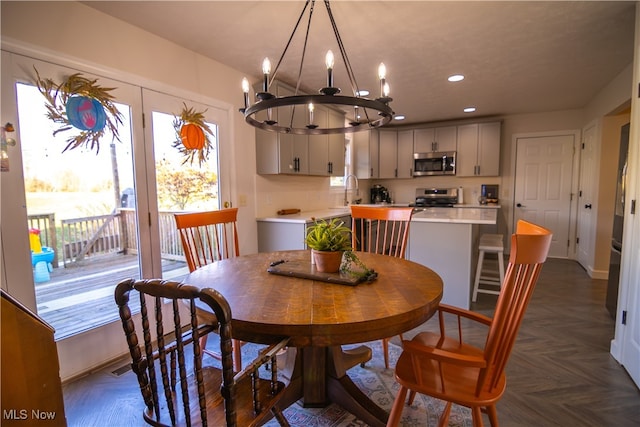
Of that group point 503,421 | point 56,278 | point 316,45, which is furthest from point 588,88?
point 56,278

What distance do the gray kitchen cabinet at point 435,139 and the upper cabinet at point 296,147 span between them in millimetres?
1967

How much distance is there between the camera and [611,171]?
12.9 ft

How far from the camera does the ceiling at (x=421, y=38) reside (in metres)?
2.05

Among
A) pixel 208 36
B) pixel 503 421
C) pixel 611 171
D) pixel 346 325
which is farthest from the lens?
pixel 611 171

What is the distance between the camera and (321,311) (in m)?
1.12

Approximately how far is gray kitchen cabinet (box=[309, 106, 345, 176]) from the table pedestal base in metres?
2.57

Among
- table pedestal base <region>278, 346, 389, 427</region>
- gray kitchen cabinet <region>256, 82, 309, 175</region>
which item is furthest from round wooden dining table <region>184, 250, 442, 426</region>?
gray kitchen cabinet <region>256, 82, 309, 175</region>

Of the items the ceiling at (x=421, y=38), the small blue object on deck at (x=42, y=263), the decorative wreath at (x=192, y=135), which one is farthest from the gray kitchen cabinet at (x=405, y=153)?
the small blue object on deck at (x=42, y=263)

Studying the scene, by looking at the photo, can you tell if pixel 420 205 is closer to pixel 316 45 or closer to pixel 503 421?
pixel 316 45

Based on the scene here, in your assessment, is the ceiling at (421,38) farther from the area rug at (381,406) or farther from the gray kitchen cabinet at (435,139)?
the area rug at (381,406)

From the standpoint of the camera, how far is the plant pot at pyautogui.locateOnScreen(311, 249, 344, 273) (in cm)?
155

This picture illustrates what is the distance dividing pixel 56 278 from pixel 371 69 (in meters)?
3.05

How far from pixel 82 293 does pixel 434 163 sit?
5269 millimetres

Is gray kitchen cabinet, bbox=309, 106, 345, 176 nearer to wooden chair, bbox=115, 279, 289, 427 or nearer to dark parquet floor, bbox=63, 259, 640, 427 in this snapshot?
dark parquet floor, bbox=63, 259, 640, 427
